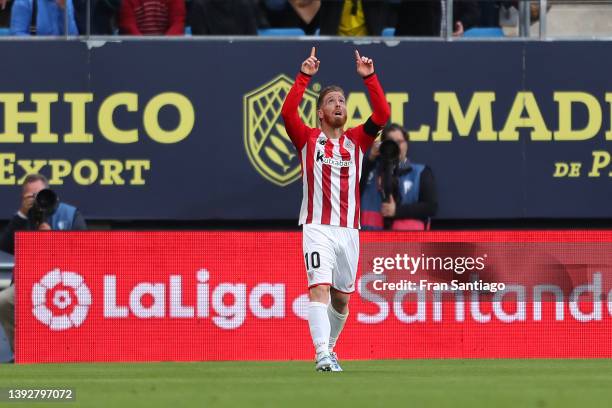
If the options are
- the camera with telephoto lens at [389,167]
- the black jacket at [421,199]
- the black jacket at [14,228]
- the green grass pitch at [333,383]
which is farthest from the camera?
the black jacket at [421,199]

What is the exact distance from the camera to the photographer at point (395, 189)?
13.7 meters

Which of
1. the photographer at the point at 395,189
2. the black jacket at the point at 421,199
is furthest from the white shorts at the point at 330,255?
the black jacket at the point at 421,199

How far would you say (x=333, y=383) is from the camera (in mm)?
8812

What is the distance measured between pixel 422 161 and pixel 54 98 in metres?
3.67

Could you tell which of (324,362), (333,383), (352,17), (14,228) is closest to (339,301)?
(324,362)

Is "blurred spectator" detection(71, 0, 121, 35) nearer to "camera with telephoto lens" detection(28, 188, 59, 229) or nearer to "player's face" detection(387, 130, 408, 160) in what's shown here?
"camera with telephoto lens" detection(28, 188, 59, 229)

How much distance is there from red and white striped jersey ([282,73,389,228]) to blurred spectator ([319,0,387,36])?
4.53m

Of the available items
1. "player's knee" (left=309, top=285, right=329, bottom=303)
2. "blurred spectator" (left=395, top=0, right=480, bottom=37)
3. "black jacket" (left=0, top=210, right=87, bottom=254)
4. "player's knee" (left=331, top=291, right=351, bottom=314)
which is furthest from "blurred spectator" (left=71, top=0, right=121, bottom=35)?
"player's knee" (left=309, top=285, right=329, bottom=303)

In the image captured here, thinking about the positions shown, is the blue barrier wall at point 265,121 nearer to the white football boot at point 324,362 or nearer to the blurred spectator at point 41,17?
the blurred spectator at point 41,17

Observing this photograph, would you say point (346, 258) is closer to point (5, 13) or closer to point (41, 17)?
point (41, 17)

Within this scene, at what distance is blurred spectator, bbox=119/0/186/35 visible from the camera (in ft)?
48.4

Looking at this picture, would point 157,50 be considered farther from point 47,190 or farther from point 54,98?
point 47,190

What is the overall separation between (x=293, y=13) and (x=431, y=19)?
1357 mm

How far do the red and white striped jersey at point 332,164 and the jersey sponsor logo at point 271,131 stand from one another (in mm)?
4568
